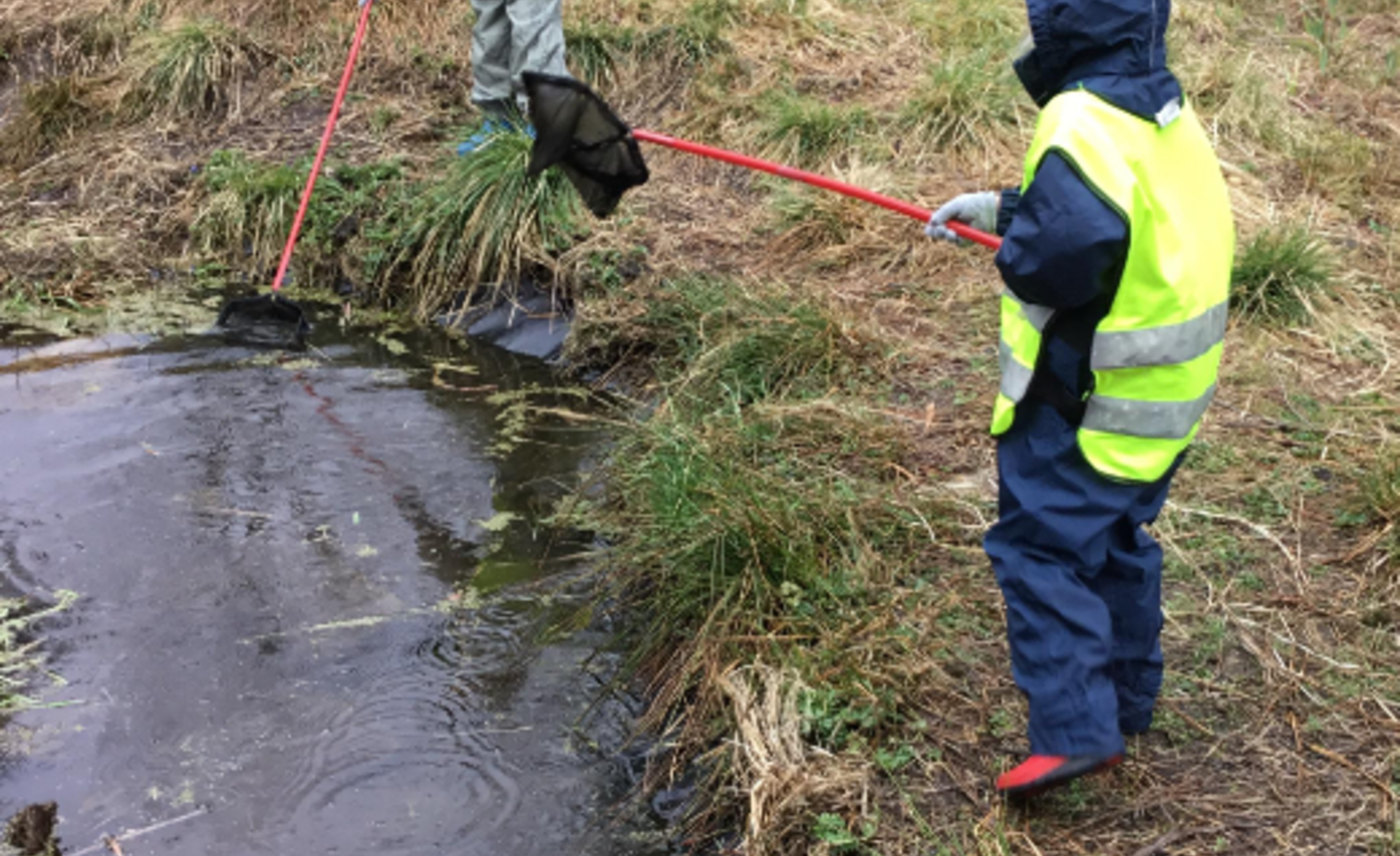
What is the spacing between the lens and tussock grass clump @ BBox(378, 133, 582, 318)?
6219 mm

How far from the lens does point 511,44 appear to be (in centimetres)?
667

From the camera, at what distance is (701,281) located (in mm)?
5680

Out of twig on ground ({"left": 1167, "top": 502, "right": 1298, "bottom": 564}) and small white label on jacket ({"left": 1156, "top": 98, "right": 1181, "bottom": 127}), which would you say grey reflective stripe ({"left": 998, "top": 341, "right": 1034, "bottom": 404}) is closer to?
small white label on jacket ({"left": 1156, "top": 98, "right": 1181, "bottom": 127})

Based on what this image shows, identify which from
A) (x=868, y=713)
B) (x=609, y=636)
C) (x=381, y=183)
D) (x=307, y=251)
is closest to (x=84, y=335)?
(x=307, y=251)

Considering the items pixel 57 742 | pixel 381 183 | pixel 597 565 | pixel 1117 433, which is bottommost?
pixel 57 742

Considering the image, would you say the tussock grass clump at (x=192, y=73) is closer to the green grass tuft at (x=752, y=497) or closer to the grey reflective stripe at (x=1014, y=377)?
the green grass tuft at (x=752, y=497)

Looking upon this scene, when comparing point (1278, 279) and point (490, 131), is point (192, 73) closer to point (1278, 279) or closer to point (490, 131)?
point (490, 131)

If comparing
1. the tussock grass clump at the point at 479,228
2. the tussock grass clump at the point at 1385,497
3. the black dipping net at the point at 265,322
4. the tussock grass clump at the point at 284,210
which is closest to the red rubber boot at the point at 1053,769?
the tussock grass clump at the point at 1385,497

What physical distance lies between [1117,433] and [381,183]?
4.98m

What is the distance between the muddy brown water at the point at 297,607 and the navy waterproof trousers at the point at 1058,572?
3.54ft

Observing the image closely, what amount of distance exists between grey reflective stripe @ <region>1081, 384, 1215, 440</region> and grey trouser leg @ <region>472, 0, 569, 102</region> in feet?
14.3

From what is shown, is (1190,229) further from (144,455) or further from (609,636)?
(144,455)

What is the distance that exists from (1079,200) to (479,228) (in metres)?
4.15

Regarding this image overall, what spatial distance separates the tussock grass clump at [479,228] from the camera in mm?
6219
